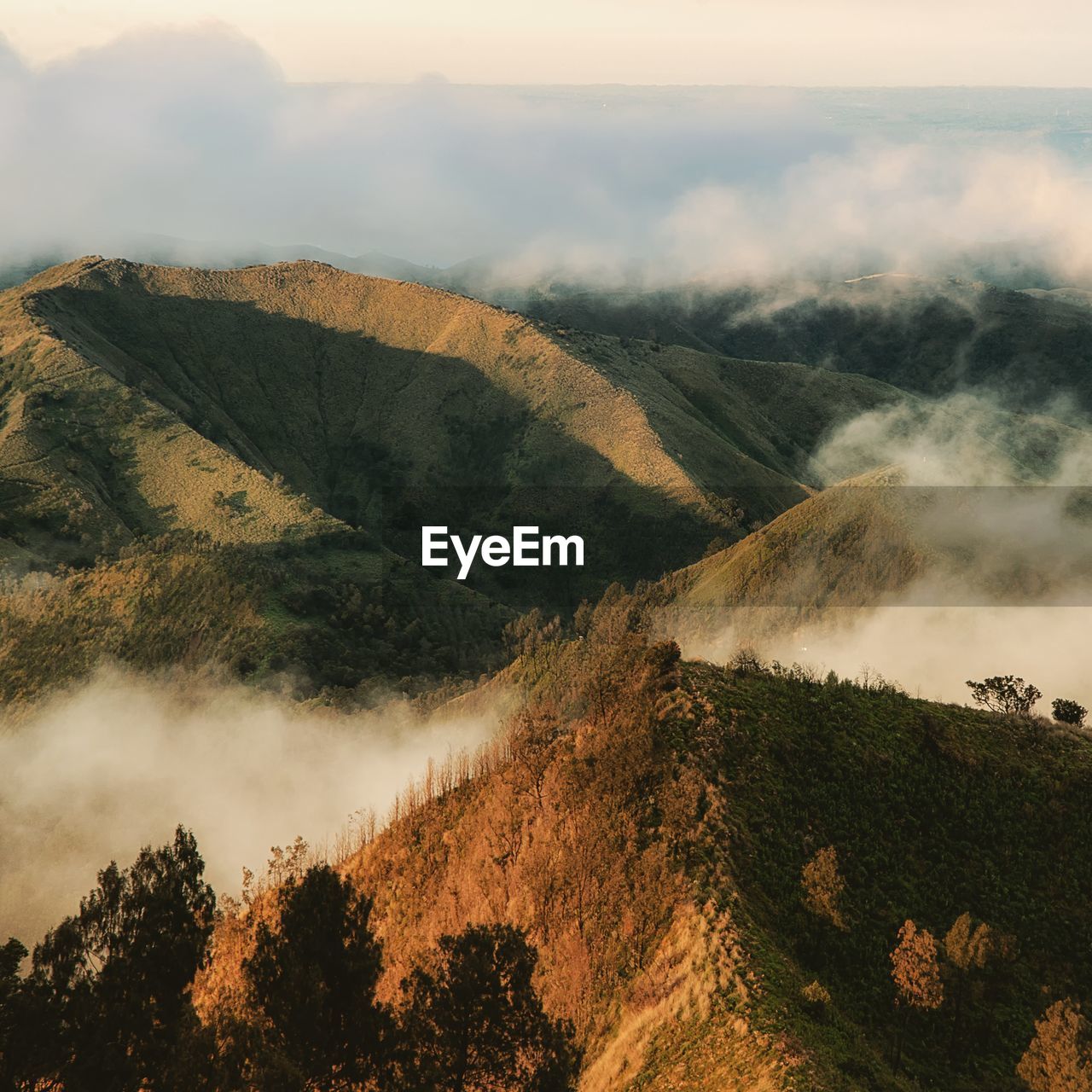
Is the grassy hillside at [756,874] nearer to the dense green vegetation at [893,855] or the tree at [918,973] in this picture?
the dense green vegetation at [893,855]

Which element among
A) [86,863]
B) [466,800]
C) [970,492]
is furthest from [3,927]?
[970,492]

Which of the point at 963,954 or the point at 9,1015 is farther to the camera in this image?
the point at 963,954

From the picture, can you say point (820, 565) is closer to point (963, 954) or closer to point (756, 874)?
point (756, 874)

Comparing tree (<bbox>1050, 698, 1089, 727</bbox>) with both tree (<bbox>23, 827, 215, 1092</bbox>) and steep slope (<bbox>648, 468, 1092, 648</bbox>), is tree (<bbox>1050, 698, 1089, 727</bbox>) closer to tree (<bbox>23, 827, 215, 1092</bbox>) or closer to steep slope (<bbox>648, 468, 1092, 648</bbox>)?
tree (<bbox>23, 827, 215, 1092</bbox>)

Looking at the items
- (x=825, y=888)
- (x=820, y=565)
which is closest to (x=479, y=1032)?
(x=825, y=888)

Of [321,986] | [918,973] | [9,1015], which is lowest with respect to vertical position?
[918,973]

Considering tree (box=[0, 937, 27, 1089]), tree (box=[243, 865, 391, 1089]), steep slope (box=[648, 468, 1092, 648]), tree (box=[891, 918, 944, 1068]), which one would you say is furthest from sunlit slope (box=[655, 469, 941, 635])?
tree (box=[0, 937, 27, 1089])

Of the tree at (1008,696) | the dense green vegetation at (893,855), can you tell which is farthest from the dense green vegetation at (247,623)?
the dense green vegetation at (893,855)

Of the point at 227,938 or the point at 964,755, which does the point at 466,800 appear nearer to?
the point at 227,938

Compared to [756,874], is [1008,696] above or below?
below
